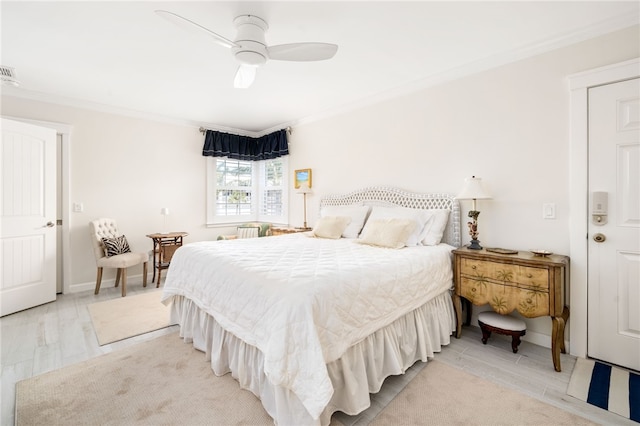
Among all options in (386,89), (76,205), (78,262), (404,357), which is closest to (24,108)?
(76,205)

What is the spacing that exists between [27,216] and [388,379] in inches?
161

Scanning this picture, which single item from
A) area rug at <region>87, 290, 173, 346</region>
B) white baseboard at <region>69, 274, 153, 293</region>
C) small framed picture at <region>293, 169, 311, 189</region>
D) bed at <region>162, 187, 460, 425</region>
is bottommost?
area rug at <region>87, 290, 173, 346</region>

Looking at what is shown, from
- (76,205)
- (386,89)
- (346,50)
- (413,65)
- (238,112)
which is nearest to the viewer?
(346,50)

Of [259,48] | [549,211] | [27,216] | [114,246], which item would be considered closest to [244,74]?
[259,48]

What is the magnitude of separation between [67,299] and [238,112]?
10.6ft

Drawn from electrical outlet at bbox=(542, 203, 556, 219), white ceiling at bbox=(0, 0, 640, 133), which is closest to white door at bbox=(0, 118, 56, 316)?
white ceiling at bbox=(0, 0, 640, 133)

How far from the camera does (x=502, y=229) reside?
8.64 ft

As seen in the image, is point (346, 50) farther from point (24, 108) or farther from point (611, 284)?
point (24, 108)

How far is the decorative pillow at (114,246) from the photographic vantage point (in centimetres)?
366

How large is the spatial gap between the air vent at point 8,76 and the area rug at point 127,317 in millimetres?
2523

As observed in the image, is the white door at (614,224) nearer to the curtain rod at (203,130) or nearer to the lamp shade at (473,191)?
the lamp shade at (473,191)

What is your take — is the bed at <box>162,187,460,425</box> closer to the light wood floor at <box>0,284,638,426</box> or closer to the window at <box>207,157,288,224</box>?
the light wood floor at <box>0,284,638,426</box>

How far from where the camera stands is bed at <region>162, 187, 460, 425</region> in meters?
1.35

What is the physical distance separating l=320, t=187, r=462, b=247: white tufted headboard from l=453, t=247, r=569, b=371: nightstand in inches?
15.3
